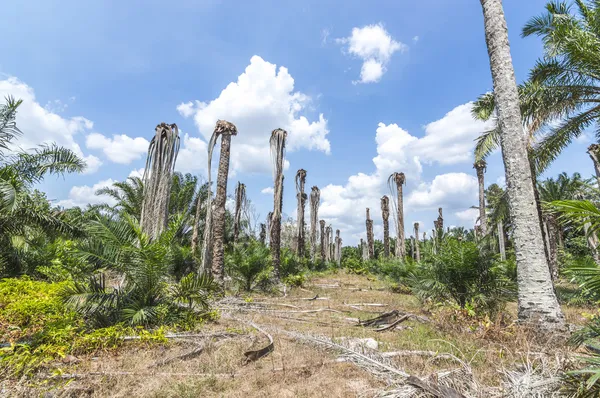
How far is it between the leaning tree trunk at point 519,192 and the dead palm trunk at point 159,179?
7.88 meters

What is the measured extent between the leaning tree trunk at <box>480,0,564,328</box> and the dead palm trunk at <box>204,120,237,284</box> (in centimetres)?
845

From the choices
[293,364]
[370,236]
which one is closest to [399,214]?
[370,236]

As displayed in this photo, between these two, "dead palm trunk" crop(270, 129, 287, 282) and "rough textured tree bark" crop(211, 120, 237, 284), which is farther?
"dead palm trunk" crop(270, 129, 287, 282)

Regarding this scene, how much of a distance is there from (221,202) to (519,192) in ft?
28.7

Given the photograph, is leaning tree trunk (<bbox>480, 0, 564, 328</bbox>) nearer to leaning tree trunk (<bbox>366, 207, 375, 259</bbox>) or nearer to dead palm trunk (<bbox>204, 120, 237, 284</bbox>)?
dead palm trunk (<bbox>204, 120, 237, 284</bbox>)

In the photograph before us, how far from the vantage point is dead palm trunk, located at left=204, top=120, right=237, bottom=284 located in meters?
11.0

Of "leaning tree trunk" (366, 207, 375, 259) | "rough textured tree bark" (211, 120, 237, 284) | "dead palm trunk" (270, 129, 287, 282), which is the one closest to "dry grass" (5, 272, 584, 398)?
"rough textured tree bark" (211, 120, 237, 284)

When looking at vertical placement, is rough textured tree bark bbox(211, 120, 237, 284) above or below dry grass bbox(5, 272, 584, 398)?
above

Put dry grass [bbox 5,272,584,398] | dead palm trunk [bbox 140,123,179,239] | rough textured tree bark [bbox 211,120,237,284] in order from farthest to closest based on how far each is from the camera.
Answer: rough textured tree bark [bbox 211,120,237,284] < dead palm trunk [bbox 140,123,179,239] < dry grass [bbox 5,272,584,398]

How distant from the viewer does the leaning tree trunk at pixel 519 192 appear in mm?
4863

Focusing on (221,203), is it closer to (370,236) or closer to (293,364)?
(293,364)

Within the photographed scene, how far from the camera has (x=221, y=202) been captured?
444 inches

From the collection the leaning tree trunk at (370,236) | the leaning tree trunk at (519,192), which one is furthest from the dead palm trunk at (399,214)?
the leaning tree trunk at (519,192)

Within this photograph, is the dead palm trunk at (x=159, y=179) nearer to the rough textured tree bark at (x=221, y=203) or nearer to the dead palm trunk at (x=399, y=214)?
the rough textured tree bark at (x=221, y=203)
